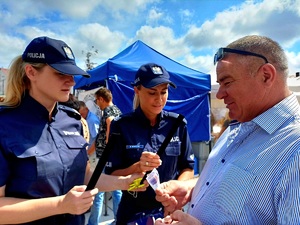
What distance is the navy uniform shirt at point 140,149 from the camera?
203 centimetres

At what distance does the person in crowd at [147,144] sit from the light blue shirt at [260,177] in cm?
75

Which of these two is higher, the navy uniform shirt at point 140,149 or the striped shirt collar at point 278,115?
the striped shirt collar at point 278,115

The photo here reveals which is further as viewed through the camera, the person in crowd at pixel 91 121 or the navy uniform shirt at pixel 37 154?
the person in crowd at pixel 91 121

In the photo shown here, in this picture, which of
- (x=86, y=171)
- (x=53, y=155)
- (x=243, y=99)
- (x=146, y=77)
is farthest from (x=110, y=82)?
(x=243, y=99)

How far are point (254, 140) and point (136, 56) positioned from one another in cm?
517

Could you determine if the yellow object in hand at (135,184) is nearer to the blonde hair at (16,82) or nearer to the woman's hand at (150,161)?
the woman's hand at (150,161)

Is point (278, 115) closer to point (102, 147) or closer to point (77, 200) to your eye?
point (77, 200)

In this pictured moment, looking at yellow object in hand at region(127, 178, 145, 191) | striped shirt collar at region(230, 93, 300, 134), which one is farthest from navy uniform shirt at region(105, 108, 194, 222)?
striped shirt collar at region(230, 93, 300, 134)

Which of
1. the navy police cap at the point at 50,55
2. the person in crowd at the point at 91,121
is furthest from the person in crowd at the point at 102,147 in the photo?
the navy police cap at the point at 50,55

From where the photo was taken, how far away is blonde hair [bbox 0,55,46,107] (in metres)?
1.51

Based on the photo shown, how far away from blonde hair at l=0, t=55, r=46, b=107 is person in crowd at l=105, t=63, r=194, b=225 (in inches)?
28.7

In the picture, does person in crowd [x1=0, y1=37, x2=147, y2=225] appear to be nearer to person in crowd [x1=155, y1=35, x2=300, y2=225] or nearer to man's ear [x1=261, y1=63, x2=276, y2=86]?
person in crowd [x1=155, y1=35, x2=300, y2=225]

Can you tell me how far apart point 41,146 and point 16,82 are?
42 centimetres

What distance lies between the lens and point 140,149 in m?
2.04
